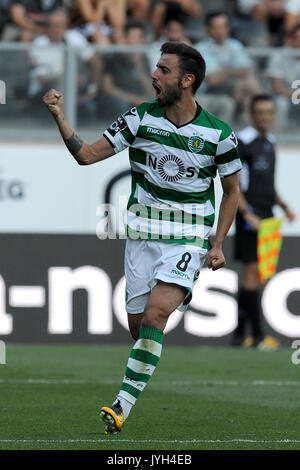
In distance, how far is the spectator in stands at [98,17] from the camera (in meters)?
15.4

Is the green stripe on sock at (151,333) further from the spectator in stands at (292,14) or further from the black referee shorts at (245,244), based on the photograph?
the spectator in stands at (292,14)

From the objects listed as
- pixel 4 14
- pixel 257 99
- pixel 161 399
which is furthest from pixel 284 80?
pixel 161 399

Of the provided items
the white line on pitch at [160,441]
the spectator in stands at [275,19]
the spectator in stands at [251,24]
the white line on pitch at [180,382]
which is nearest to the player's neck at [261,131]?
the spectator in stands at [251,24]

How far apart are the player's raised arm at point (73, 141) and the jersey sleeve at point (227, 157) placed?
683mm

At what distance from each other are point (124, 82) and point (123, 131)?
6.76 metres

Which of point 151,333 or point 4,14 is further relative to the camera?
point 4,14

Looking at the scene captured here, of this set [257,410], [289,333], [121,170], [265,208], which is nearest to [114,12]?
[121,170]

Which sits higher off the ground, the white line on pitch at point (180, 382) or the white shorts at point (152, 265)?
the white shorts at point (152, 265)

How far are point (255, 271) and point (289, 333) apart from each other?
3.00 feet

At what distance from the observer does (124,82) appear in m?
14.2

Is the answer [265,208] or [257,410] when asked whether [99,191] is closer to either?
[265,208]

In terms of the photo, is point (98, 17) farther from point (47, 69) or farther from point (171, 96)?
point (171, 96)

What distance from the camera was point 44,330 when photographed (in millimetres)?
13492

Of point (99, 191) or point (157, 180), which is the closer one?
point (157, 180)
